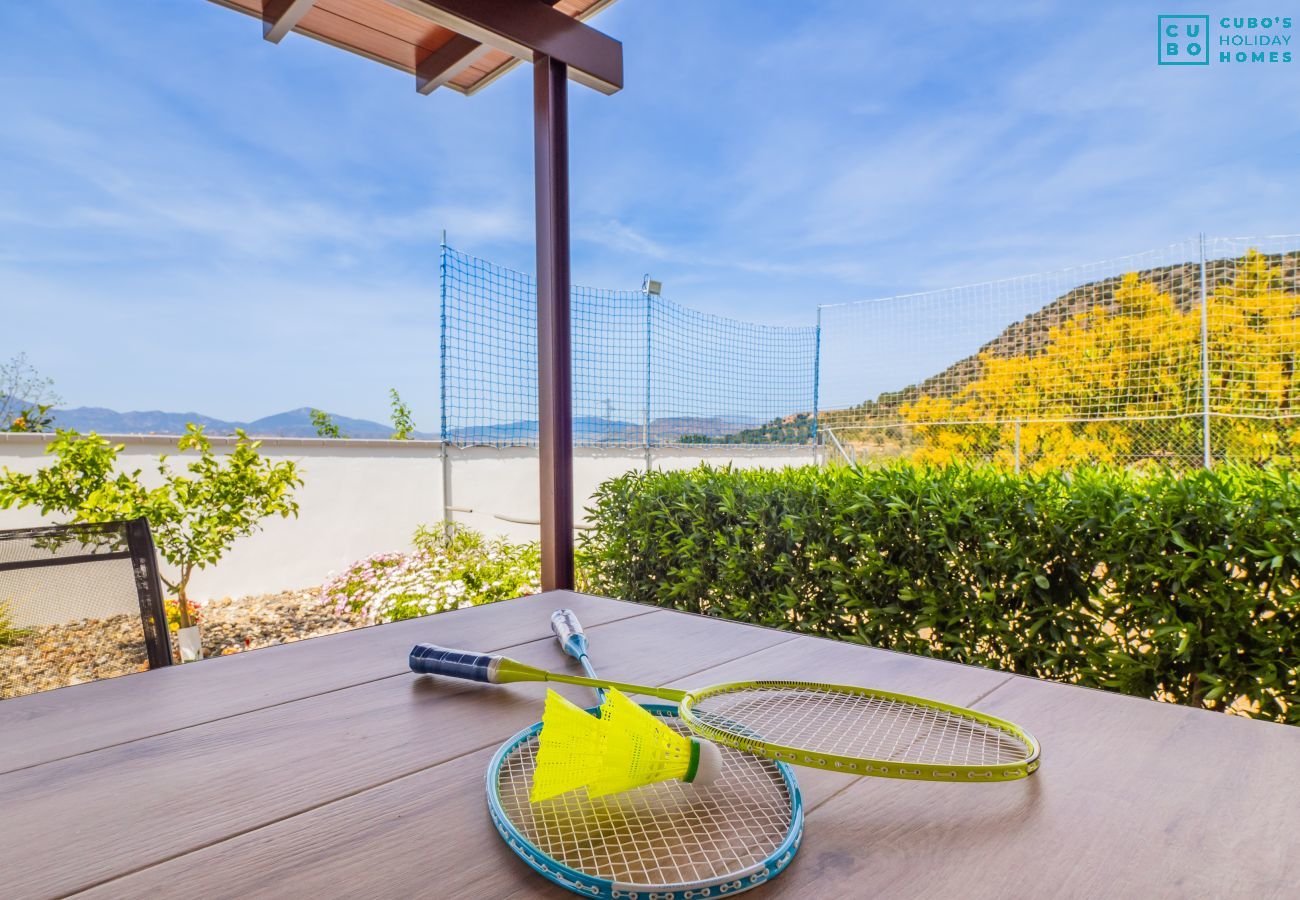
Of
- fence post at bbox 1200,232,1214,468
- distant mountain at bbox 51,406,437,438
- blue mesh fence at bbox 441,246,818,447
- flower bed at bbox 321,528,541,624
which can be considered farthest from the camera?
fence post at bbox 1200,232,1214,468

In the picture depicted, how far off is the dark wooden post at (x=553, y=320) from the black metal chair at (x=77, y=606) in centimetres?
109

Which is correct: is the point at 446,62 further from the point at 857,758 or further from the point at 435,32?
the point at 857,758

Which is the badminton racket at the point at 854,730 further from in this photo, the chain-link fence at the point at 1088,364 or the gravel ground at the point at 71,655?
the chain-link fence at the point at 1088,364

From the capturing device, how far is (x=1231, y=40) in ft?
21.9

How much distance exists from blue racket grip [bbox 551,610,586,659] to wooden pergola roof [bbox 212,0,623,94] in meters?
1.56

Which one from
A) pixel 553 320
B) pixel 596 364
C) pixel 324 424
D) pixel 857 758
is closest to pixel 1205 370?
pixel 596 364

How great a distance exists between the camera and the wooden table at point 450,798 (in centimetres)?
43

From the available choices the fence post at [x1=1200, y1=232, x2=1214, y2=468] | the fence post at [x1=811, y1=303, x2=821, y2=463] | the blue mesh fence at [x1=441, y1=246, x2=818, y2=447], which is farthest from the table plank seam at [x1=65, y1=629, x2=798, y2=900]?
the fence post at [x1=1200, y1=232, x2=1214, y2=468]

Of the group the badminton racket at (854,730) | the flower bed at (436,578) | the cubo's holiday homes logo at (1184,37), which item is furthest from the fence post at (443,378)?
the cubo's holiday homes logo at (1184,37)

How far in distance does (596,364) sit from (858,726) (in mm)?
3881

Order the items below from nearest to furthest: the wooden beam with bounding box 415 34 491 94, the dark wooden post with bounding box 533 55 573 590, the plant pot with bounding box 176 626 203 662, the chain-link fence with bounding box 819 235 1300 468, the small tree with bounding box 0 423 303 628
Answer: the dark wooden post with bounding box 533 55 573 590 → the wooden beam with bounding box 415 34 491 94 → the small tree with bounding box 0 423 303 628 → the plant pot with bounding box 176 626 203 662 → the chain-link fence with bounding box 819 235 1300 468

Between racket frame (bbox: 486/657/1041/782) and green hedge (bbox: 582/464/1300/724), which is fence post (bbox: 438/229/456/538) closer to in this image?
green hedge (bbox: 582/464/1300/724)

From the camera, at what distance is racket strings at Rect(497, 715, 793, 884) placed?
43 centimetres

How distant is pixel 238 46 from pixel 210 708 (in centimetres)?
1490
